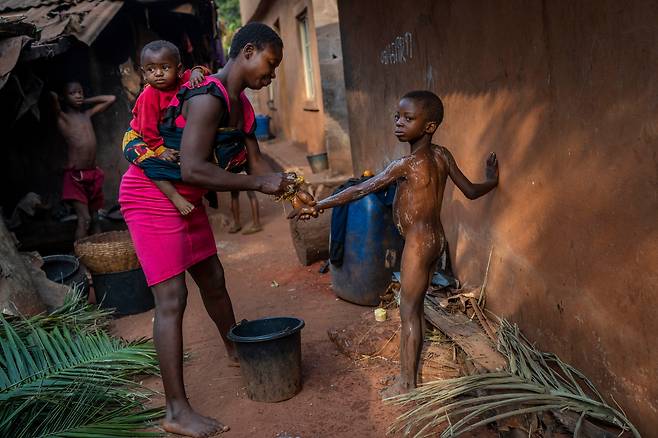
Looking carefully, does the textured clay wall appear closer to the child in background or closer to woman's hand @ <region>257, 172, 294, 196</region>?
woman's hand @ <region>257, 172, 294, 196</region>

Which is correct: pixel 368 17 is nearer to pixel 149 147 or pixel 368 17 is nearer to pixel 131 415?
pixel 149 147

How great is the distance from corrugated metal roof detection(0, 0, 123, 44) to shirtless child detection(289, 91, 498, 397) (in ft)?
14.2

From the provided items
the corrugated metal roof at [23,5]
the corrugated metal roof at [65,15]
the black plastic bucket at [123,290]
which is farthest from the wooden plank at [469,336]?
the corrugated metal roof at [23,5]

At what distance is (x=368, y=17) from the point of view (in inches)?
238

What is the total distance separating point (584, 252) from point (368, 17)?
159 inches

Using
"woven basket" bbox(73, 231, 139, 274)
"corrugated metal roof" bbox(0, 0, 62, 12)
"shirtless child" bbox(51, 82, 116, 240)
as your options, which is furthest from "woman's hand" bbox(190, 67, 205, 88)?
"corrugated metal roof" bbox(0, 0, 62, 12)

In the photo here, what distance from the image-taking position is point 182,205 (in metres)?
3.13

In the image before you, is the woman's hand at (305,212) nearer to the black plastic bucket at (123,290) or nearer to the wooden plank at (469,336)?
the wooden plank at (469,336)

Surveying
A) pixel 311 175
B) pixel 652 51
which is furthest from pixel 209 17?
pixel 652 51

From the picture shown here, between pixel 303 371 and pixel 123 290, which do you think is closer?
pixel 303 371

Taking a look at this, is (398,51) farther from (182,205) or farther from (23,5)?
(23,5)

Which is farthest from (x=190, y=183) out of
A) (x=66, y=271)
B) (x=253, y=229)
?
(x=253, y=229)

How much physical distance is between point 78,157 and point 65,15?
1548 mm

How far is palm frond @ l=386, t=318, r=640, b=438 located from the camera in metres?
2.58
